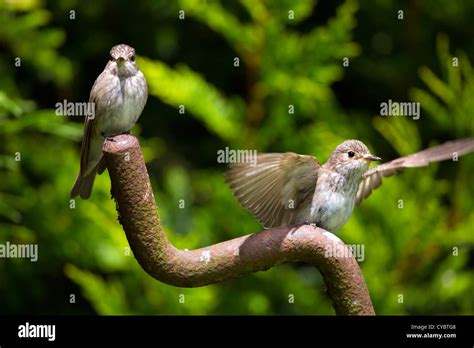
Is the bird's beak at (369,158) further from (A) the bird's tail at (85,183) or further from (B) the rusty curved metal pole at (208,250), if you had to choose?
(A) the bird's tail at (85,183)

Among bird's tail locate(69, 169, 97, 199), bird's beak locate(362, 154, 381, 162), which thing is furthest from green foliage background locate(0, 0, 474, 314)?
bird's beak locate(362, 154, 381, 162)

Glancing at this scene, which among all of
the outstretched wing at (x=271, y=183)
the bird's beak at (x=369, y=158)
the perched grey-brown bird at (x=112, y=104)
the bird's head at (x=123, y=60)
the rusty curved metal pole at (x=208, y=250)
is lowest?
the rusty curved metal pole at (x=208, y=250)

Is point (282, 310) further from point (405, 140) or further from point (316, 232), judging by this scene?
point (316, 232)

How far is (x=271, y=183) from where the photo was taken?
117 inches

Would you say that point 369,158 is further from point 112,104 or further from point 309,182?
point 112,104

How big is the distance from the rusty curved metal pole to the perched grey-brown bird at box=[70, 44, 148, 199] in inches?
51.0

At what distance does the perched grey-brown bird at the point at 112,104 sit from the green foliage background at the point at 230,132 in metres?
0.79

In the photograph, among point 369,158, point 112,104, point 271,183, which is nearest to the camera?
point 271,183

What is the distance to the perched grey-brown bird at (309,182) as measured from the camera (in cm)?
287

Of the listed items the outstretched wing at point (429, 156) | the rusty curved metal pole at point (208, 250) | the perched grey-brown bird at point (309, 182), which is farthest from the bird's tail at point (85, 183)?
the rusty curved metal pole at point (208, 250)

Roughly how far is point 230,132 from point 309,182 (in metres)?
1.92

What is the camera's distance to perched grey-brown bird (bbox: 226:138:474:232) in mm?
2871

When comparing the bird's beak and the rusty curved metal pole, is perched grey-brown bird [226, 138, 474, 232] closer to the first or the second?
the bird's beak

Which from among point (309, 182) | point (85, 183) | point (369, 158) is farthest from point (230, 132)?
point (369, 158)
